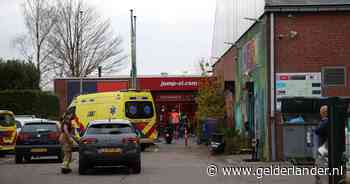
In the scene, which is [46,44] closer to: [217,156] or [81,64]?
[81,64]

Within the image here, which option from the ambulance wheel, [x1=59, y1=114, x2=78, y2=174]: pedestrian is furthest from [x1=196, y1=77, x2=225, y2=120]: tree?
[x1=59, y1=114, x2=78, y2=174]: pedestrian

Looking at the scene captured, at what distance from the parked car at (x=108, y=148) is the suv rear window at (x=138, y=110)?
12.2m

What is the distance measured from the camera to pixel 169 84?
5522cm

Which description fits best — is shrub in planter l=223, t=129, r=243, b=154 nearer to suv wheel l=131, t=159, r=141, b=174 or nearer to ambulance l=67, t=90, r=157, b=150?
ambulance l=67, t=90, r=157, b=150

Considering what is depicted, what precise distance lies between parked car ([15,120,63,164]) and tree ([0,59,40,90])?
78.1 ft

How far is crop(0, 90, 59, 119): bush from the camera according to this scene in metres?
43.9

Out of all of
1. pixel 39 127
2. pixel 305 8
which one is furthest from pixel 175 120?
pixel 305 8

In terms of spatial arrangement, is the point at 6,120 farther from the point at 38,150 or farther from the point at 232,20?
the point at 232,20

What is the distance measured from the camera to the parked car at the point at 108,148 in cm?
2098

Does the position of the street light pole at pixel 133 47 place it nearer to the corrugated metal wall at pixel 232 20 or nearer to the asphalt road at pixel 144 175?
the corrugated metal wall at pixel 232 20

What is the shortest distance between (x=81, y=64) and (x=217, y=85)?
2307cm

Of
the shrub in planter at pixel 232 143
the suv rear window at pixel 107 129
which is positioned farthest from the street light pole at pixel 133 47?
the suv rear window at pixel 107 129

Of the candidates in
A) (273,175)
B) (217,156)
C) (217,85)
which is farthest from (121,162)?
(217,85)

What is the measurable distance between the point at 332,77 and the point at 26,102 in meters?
23.4
